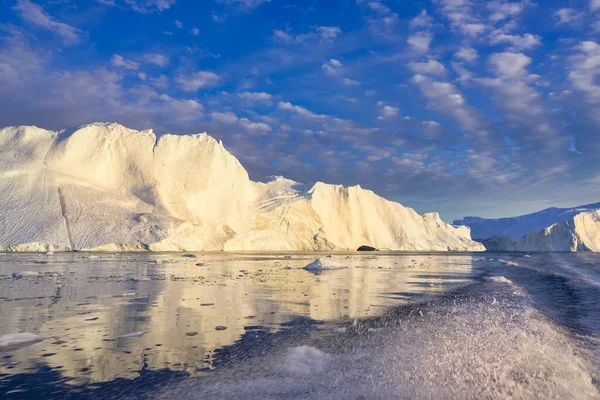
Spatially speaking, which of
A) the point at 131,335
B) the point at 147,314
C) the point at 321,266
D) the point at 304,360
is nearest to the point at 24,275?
the point at 147,314

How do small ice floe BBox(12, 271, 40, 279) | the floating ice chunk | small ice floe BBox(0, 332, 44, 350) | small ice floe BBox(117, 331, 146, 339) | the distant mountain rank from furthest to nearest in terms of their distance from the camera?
the distant mountain, small ice floe BBox(12, 271, 40, 279), small ice floe BBox(117, 331, 146, 339), small ice floe BBox(0, 332, 44, 350), the floating ice chunk

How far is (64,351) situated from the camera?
3805mm

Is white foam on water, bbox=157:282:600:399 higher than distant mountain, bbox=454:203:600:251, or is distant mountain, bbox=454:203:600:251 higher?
distant mountain, bbox=454:203:600:251

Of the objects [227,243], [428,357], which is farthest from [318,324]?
[227,243]

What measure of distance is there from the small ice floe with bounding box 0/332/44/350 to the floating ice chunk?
255 centimetres

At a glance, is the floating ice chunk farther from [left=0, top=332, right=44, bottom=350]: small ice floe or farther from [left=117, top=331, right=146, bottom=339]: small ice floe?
[left=0, top=332, right=44, bottom=350]: small ice floe

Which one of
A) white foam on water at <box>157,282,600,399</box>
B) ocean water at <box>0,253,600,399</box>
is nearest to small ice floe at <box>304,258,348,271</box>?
ocean water at <box>0,253,600,399</box>

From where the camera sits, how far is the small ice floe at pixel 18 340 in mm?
3977

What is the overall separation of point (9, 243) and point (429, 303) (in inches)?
1161

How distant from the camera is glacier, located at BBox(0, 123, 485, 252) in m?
30.4

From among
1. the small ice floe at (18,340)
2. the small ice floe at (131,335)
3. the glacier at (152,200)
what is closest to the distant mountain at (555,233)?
the glacier at (152,200)

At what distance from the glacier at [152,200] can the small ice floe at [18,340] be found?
1112 inches

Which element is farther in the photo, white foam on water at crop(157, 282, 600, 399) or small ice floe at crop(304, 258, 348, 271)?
small ice floe at crop(304, 258, 348, 271)

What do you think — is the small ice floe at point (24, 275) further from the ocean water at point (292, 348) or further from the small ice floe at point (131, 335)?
the small ice floe at point (131, 335)
